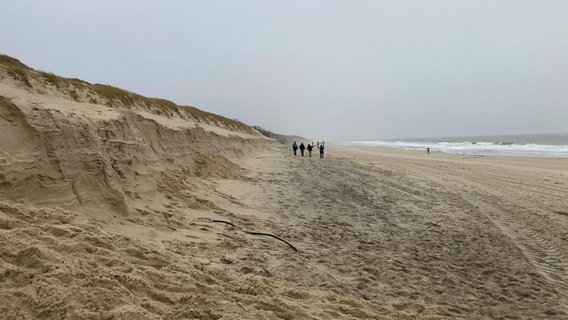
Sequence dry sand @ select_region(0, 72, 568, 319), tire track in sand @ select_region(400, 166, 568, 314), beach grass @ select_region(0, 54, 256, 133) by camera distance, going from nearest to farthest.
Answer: dry sand @ select_region(0, 72, 568, 319)
tire track in sand @ select_region(400, 166, 568, 314)
beach grass @ select_region(0, 54, 256, 133)

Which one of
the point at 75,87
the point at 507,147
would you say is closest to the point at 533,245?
the point at 75,87

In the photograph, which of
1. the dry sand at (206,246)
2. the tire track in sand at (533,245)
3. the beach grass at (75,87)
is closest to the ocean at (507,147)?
the tire track in sand at (533,245)

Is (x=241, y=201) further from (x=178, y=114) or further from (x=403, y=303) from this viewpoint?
(x=178, y=114)

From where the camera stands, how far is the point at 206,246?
5.16 m

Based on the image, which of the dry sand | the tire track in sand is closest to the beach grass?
the dry sand

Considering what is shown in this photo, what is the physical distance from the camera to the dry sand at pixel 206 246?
314cm

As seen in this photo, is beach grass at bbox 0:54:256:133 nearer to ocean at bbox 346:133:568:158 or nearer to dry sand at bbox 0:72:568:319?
dry sand at bbox 0:72:568:319

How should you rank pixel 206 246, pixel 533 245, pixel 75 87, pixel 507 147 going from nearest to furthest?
pixel 206 246 → pixel 533 245 → pixel 75 87 → pixel 507 147

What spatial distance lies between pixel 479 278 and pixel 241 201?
5.23 metres

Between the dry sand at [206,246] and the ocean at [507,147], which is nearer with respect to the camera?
the dry sand at [206,246]

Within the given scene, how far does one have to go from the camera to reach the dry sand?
123 inches

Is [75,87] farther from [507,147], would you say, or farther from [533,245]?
[507,147]

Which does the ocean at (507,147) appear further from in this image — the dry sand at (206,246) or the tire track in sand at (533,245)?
the dry sand at (206,246)

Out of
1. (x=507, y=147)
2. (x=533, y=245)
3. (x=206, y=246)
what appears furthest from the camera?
(x=507, y=147)
